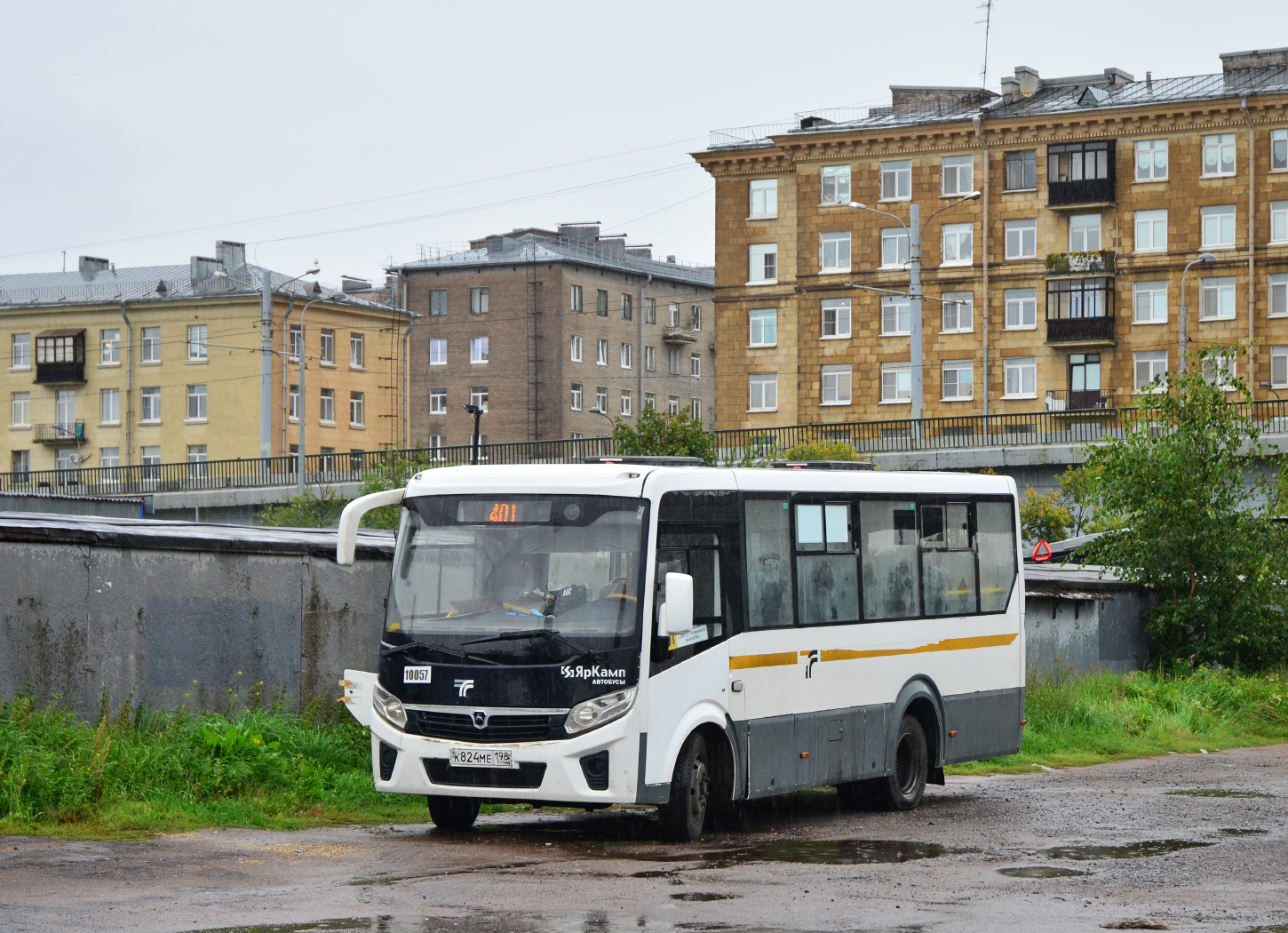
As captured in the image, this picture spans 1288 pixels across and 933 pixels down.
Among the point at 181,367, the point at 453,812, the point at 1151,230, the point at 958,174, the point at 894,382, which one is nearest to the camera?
the point at 453,812

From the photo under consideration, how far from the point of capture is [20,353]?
9906cm

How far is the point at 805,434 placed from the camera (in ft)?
201

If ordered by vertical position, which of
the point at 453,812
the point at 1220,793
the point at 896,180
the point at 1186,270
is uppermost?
the point at 896,180

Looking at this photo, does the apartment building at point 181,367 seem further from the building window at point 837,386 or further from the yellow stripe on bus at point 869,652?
the yellow stripe on bus at point 869,652

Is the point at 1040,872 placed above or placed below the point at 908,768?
below

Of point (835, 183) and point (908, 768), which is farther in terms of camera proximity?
point (835, 183)

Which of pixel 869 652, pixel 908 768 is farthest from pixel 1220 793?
pixel 869 652

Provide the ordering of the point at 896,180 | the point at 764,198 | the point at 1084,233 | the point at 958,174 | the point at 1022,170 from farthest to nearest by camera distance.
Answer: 1. the point at 764,198
2. the point at 896,180
3. the point at 958,174
4. the point at 1022,170
5. the point at 1084,233

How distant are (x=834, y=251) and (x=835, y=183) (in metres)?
2.86

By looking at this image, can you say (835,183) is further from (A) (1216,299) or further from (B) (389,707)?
(B) (389,707)

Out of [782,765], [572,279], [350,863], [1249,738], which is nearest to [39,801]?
[350,863]

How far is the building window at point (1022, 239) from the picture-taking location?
78.8 m

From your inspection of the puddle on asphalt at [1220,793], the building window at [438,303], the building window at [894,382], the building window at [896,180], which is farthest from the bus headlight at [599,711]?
the building window at [438,303]

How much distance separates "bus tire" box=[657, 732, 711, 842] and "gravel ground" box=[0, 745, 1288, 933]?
0.16 m
